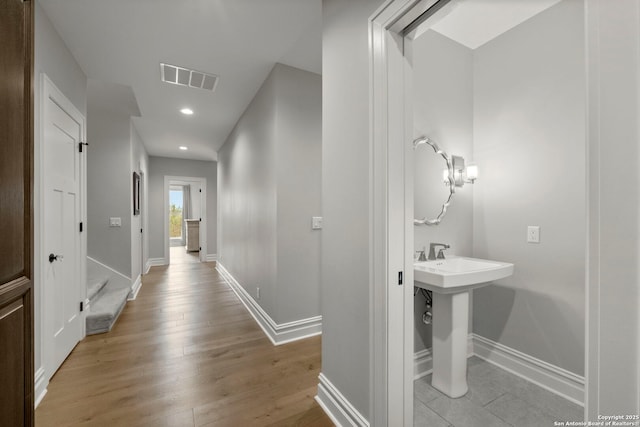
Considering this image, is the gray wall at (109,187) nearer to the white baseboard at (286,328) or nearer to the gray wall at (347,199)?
the white baseboard at (286,328)

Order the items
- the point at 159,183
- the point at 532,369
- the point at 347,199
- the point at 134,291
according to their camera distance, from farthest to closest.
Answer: the point at 159,183 < the point at 134,291 < the point at 532,369 < the point at 347,199

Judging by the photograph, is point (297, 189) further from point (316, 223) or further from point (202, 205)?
point (202, 205)

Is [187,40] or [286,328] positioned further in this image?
[286,328]

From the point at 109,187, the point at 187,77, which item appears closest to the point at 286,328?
the point at 187,77

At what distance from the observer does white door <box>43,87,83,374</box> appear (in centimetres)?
200

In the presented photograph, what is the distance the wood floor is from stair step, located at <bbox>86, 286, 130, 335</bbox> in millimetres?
101

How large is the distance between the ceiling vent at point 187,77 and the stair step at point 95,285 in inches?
95.5

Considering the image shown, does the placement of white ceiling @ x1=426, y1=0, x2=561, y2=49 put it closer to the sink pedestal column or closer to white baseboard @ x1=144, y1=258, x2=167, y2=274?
the sink pedestal column

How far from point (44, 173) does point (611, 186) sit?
2819 mm

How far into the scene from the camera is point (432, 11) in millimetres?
1149

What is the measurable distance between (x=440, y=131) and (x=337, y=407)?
81.8 inches

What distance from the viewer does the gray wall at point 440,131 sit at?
217 cm

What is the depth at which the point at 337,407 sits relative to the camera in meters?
1.58

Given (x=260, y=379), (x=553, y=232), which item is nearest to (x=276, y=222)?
(x=260, y=379)
